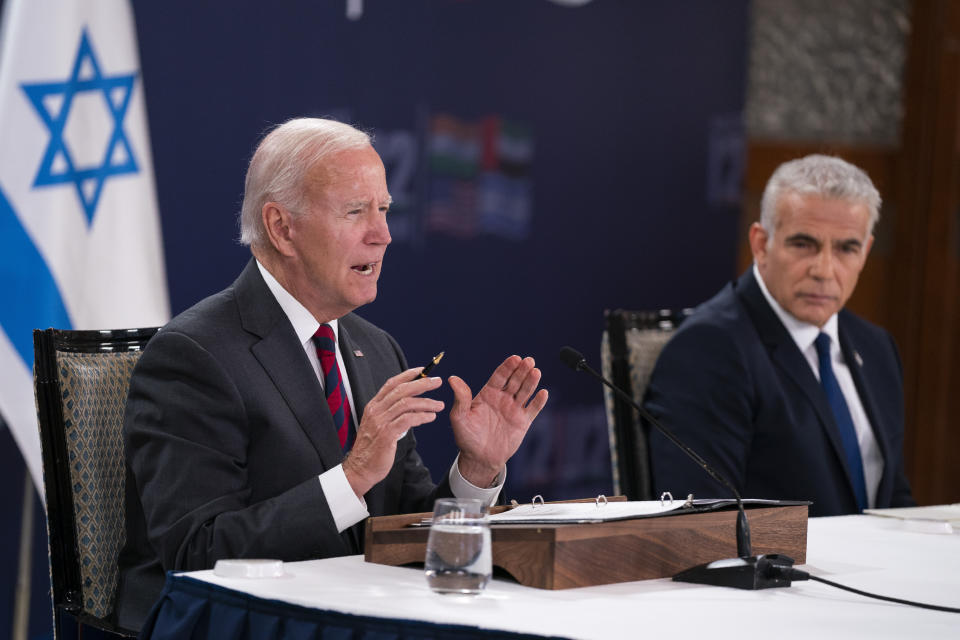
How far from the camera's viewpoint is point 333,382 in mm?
2072

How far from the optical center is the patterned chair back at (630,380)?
8.57ft

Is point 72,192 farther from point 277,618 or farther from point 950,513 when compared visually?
point 950,513

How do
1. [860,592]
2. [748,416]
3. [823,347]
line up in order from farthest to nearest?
[823,347] < [748,416] < [860,592]

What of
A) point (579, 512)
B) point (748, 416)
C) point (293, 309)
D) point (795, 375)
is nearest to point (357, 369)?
point (293, 309)

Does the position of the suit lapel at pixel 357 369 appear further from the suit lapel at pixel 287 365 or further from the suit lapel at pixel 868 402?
the suit lapel at pixel 868 402

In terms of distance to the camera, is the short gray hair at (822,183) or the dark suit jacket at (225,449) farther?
the short gray hair at (822,183)

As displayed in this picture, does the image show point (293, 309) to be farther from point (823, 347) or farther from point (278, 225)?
point (823, 347)

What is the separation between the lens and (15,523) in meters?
3.03

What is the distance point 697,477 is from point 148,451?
1198 mm

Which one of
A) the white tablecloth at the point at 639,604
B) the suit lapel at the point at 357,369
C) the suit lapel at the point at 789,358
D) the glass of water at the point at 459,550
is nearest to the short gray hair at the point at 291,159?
the suit lapel at the point at 357,369

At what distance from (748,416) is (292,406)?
3.69 feet

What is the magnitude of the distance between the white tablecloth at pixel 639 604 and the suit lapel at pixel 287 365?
1.06 feet

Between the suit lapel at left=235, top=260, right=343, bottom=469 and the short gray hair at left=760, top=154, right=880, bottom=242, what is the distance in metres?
1.37

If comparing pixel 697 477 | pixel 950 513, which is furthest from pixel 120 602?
pixel 950 513
